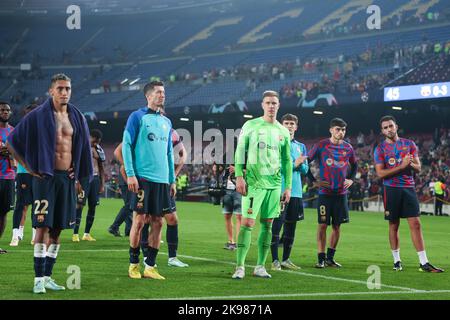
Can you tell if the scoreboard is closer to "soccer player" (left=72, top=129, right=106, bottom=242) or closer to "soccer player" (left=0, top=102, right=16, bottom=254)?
"soccer player" (left=72, top=129, right=106, bottom=242)

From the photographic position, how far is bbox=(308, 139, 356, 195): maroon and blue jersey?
462 inches

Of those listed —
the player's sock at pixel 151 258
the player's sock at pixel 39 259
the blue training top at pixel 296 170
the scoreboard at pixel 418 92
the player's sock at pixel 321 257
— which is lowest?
the player's sock at pixel 321 257

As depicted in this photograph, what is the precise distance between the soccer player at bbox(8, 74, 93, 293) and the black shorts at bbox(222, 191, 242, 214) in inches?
220

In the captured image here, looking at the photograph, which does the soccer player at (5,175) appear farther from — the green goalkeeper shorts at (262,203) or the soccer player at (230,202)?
the green goalkeeper shorts at (262,203)

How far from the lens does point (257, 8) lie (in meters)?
65.4

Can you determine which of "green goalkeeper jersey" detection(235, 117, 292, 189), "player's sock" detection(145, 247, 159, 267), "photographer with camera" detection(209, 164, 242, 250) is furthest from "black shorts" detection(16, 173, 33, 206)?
"green goalkeeper jersey" detection(235, 117, 292, 189)

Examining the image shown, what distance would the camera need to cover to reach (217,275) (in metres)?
10.2

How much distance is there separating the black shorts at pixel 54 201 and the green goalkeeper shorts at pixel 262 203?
247 cm

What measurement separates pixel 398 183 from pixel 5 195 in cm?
620

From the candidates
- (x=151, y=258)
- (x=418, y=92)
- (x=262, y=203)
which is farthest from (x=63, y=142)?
(x=418, y=92)

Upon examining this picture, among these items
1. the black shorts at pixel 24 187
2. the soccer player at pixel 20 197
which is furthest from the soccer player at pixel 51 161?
the black shorts at pixel 24 187

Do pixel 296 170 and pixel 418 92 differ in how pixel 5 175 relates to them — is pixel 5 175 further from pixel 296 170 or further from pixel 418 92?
pixel 418 92

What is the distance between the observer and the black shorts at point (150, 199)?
379 inches

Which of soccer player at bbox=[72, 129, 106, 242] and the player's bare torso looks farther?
soccer player at bbox=[72, 129, 106, 242]
